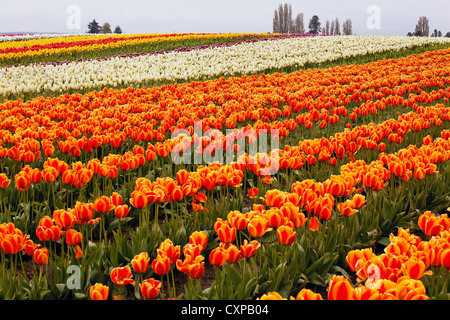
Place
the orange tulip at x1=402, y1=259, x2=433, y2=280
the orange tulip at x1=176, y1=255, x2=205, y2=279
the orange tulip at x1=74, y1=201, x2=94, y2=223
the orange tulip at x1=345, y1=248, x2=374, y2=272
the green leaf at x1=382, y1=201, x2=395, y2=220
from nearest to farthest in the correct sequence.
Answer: the orange tulip at x1=402, y1=259, x2=433, y2=280 → the orange tulip at x1=345, y1=248, x2=374, y2=272 → the orange tulip at x1=176, y1=255, x2=205, y2=279 → the orange tulip at x1=74, y1=201, x2=94, y2=223 → the green leaf at x1=382, y1=201, x2=395, y2=220

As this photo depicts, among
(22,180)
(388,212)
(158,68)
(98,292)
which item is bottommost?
(388,212)

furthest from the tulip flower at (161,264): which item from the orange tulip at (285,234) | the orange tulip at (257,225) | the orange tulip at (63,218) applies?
the orange tulip at (63,218)

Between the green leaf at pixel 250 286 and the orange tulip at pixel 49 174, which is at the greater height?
the orange tulip at pixel 49 174

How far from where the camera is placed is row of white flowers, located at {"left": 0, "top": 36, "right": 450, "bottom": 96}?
11.7m

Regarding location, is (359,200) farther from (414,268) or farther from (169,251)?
(169,251)

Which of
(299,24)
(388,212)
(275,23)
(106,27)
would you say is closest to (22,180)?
(388,212)

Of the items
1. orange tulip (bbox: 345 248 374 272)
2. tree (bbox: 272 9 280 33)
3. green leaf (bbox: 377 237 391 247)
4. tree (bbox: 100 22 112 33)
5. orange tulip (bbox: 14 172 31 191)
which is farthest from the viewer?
tree (bbox: 272 9 280 33)

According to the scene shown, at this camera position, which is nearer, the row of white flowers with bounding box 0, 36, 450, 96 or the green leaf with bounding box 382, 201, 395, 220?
the green leaf with bounding box 382, 201, 395, 220

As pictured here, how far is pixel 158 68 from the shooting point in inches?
598

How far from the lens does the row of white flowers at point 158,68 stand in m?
11.7

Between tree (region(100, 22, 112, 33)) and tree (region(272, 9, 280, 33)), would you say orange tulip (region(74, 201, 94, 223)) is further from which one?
tree (region(272, 9, 280, 33))

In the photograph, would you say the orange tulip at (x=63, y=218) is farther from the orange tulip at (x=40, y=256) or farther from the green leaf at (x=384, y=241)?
the green leaf at (x=384, y=241)

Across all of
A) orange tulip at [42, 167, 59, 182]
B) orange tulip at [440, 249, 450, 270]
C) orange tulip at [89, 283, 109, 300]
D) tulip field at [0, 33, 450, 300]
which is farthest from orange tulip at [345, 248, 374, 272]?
orange tulip at [42, 167, 59, 182]
